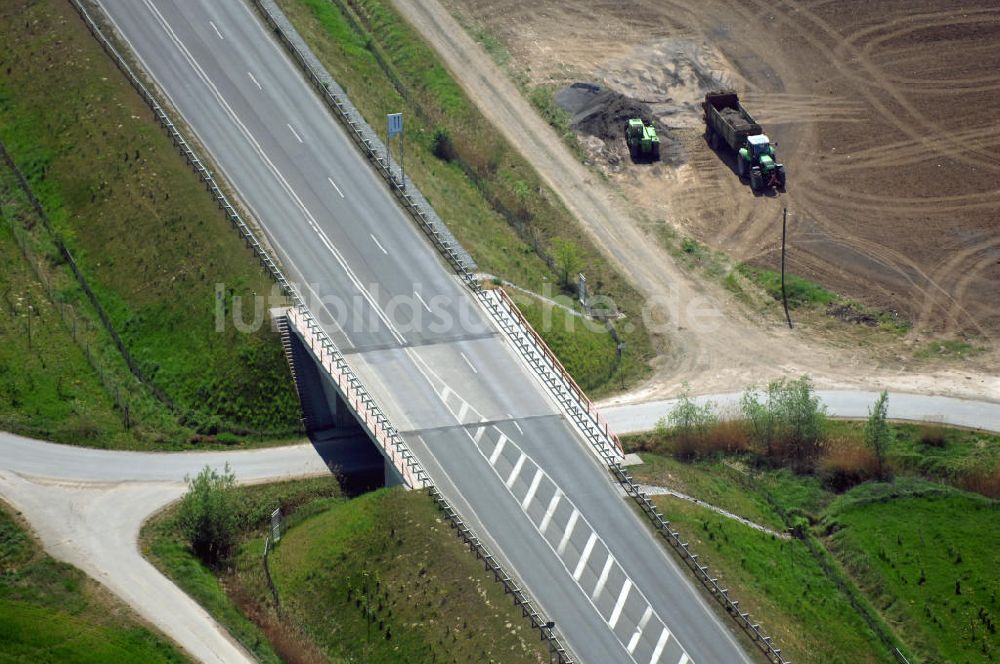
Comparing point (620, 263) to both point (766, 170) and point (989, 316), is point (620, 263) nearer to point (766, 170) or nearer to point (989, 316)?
point (766, 170)

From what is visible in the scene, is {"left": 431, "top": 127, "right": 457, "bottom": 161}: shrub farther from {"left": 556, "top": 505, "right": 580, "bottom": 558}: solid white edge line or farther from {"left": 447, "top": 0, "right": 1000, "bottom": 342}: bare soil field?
{"left": 556, "top": 505, "right": 580, "bottom": 558}: solid white edge line

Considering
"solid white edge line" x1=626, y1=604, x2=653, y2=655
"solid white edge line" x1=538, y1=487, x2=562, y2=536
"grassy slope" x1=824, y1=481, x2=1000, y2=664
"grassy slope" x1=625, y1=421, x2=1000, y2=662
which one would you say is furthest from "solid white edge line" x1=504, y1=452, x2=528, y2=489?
"grassy slope" x1=824, y1=481, x2=1000, y2=664

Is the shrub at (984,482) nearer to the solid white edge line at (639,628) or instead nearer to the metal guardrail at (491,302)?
the metal guardrail at (491,302)

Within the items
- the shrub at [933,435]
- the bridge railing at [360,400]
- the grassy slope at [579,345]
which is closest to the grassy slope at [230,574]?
the bridge railing at [360,400]

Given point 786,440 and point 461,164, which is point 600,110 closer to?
point 461,164

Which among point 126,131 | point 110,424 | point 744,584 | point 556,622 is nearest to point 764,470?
point 744,584

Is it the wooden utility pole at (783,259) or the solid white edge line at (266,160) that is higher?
the solid white edge line at (266,160)
